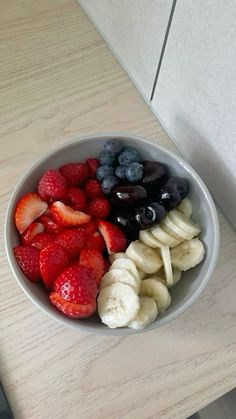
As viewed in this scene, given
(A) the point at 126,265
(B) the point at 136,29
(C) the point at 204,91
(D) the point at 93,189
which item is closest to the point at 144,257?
(A) the point at 126,265

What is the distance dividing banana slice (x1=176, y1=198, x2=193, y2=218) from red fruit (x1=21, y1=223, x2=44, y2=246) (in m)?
0.21

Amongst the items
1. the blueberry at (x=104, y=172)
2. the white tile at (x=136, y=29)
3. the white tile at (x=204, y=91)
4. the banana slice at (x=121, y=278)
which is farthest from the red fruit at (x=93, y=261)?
the white tile at (x=136, y=29)

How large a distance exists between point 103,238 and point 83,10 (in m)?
0.49

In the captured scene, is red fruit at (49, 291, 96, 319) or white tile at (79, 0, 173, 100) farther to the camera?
white tile at (79, 0, 173, 100)

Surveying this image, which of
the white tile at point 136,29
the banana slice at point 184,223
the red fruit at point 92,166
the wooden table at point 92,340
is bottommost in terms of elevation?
the wooden table at point 92,340

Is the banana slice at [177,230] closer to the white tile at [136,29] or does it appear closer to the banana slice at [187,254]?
the banana slice at [187,254]

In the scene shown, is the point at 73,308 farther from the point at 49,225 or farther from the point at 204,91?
the point at 204,91

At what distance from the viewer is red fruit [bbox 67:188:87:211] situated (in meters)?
0.68

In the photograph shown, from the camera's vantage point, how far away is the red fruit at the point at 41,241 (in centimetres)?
64

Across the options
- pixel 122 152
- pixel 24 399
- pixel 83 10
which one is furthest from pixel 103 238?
pixel 83 10

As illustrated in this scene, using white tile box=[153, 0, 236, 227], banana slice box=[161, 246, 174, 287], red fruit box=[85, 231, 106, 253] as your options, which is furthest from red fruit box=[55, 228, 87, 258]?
white tile box=[153, 0, 236, 227]

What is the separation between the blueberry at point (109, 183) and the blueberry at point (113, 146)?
0.04 metres

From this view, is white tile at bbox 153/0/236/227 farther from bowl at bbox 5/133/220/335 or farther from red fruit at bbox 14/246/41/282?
red fruit at bbox 14/246/41/282

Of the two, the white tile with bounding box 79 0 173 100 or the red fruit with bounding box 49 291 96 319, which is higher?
the white tile with bounding box 79 0 173 100
